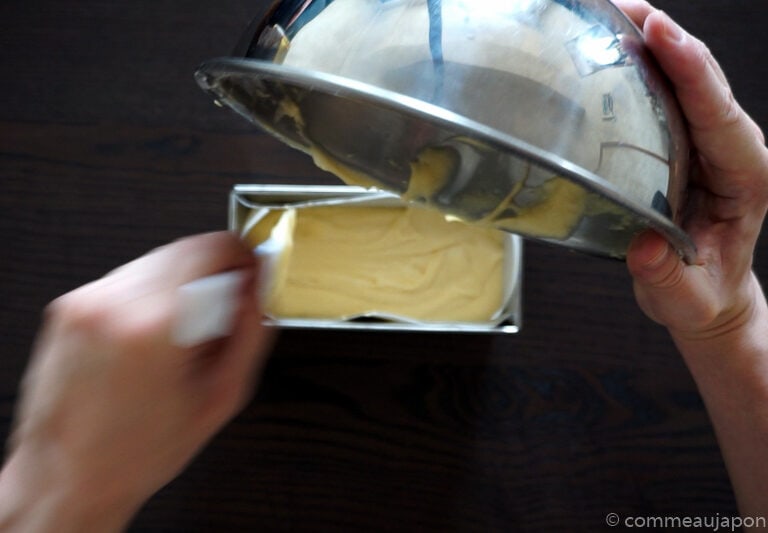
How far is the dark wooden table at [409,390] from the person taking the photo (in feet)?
2.14

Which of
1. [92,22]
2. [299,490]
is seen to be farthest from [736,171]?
[92,22]

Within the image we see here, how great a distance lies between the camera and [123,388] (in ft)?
1.13

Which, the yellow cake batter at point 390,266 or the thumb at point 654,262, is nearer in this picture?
the thumb at point 654,262

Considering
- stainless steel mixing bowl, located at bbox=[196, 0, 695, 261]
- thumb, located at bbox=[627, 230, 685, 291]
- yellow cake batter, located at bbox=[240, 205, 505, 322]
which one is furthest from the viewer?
yellow cake batter, located at bbox=[240, 205, 505, 322]

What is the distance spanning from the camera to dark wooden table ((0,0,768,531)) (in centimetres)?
65

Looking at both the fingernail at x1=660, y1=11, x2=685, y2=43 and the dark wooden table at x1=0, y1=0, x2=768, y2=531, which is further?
the dark wooden table at x1=0, y1=0, x2=768, y2=531

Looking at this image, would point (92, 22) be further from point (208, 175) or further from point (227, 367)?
point (227, 367)

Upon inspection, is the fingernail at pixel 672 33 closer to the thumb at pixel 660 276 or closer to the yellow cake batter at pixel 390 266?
the thumb at pixel 660 276

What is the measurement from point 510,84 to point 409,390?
1.33 ft

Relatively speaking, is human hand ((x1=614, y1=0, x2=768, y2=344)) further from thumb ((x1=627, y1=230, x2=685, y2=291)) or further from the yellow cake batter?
the yellow cake batter

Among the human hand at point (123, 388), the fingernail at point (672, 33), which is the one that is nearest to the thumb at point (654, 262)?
the fingernail at point (672, 33)

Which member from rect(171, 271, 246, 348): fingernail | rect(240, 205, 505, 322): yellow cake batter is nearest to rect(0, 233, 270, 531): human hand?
rect(171, 271, 246, 348): fingernail

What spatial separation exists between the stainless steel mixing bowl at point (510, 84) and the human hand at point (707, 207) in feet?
0.05

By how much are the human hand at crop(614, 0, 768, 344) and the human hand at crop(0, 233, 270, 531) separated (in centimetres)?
26
